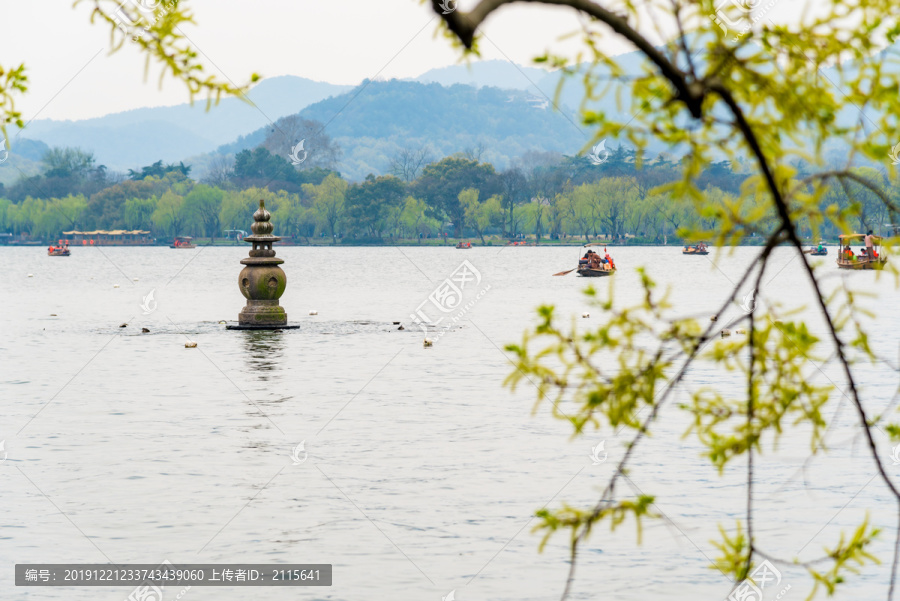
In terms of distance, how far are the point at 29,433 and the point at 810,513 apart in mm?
11968

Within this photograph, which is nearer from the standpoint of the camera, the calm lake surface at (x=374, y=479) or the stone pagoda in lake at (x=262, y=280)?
the calm lake surface at (x=374, y=479)

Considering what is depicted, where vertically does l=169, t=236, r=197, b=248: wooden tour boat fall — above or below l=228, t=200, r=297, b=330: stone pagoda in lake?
below

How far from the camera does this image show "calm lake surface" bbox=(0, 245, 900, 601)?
11.2 meters

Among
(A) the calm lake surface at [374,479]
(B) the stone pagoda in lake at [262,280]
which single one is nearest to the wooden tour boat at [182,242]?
(B) the stone pagoda in lake at [262,280]

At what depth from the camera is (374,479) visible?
580 inches

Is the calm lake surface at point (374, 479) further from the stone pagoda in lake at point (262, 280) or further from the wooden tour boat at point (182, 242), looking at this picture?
the wooden tour boat at point (182, 242)

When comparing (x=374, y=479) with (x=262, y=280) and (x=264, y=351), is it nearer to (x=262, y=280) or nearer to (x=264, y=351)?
(x=264, y=351)

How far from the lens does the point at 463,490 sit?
46.2 ft

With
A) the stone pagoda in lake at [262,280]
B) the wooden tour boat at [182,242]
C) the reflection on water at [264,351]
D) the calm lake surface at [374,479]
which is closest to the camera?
the calm lake surface at [374,479]

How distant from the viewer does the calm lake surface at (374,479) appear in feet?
36.7

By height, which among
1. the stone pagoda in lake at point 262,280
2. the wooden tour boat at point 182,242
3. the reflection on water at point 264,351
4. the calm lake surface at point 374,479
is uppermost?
the stone pagoda in lake at point 262,280

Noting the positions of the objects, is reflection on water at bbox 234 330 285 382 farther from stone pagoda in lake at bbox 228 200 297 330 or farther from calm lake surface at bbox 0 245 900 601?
stone pagoda in lake at bbox 228 200 297 330

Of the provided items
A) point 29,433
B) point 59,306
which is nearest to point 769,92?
point 29,433

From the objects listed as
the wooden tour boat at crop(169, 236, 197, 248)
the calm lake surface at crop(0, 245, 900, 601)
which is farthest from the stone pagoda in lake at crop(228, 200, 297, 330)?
the wooden tour boat at crop(169, 236, 197, 248)
